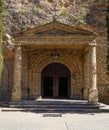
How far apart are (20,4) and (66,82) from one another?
663 centimetres

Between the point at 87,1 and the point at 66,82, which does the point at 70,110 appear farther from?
the point at 87,1

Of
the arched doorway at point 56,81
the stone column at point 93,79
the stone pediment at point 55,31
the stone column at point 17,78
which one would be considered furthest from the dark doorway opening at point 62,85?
the stone pediment at point 55,31

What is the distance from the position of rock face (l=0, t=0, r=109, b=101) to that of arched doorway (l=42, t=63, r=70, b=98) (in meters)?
2.34

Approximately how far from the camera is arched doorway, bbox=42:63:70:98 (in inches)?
857

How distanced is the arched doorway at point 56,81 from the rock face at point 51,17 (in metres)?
2.34

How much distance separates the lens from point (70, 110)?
1655 centimetres

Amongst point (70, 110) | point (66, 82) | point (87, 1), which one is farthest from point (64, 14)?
point (70, 110)

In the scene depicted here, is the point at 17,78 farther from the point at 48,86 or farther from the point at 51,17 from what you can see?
the point at 51,17

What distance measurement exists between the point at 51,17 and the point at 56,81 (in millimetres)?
4666

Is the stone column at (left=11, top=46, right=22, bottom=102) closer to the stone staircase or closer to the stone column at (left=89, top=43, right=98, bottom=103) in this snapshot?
the stone staircase

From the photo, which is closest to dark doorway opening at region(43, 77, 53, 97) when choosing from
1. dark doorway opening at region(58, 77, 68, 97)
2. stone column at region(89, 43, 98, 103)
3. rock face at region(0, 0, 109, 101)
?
dark doorway opening at region(58, 77, 68, 97)

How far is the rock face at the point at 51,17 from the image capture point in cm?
2130

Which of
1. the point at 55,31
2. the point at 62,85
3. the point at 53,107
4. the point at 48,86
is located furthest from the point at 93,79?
the point at 48,86

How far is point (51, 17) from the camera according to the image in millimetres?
22266
